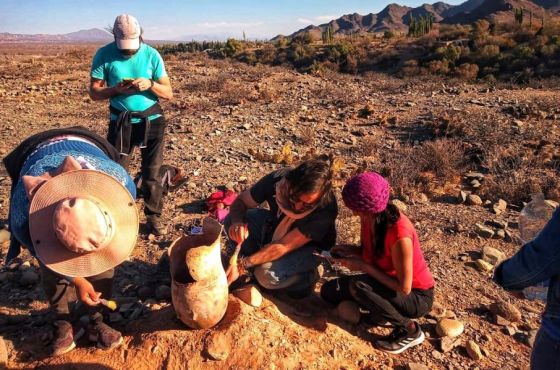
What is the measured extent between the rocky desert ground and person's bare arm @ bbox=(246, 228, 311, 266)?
290 millimetres

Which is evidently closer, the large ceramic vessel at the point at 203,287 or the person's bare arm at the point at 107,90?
the large ceramic vessel at the point at 203,287

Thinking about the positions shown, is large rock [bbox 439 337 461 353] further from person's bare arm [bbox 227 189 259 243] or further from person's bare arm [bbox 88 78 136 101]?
person's bare arm [bbox 88 78 136 101]

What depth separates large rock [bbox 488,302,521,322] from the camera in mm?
2930

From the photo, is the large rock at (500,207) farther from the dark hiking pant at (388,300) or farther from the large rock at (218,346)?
the large rock at (218,346)

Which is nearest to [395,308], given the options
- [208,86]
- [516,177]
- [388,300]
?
[388,300]

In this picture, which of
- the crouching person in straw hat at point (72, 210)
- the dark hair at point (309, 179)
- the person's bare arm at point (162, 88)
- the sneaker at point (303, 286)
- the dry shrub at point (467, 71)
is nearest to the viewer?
the crouching person in straw hat at point (72, 210)

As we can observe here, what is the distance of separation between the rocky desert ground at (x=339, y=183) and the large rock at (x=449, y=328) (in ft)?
0.17

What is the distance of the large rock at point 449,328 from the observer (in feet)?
9.00

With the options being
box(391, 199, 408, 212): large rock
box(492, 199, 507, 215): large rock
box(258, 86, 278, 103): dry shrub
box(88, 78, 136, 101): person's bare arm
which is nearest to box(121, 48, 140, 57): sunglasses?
box(88, 78, 136, 101): person's bare arm

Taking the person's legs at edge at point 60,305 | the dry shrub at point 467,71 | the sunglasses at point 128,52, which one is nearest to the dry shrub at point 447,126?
the sunglasses at point 128,52

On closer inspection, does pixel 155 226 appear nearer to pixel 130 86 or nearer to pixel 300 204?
pixel 130 86

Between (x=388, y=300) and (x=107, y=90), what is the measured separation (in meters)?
2.63

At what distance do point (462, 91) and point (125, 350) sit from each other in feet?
31.0

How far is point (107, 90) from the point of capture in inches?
133
